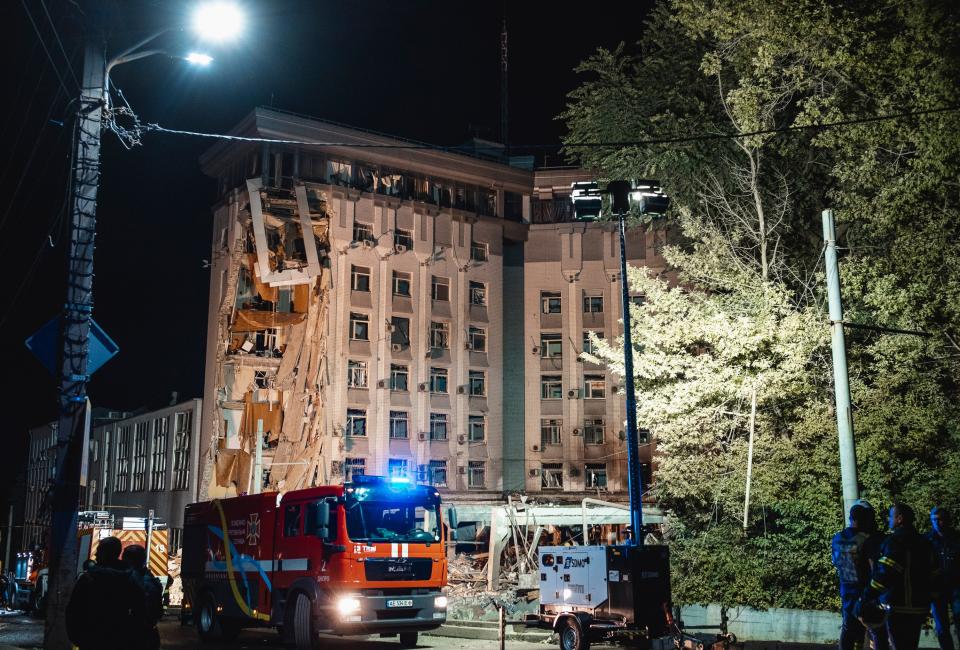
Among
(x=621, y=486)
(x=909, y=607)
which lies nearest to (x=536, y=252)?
(x=621, y=486)

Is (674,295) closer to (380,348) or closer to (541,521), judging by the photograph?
(541,521)

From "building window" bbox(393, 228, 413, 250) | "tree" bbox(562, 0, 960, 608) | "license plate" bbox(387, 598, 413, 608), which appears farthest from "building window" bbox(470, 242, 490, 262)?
"license plate" bbox(387, 598, 413, 608)

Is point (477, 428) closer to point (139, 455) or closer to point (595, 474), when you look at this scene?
point (595, 474)

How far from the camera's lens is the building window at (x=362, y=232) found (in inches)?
2016

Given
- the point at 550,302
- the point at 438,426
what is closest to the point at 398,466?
the point at 438,426

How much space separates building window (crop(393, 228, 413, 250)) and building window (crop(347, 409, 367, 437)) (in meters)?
9.83

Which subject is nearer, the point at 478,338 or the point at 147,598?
the point at 147,598

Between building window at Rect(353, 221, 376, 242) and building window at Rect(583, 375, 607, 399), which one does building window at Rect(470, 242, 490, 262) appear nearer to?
building window at Rect(353, 221, 376, 242)

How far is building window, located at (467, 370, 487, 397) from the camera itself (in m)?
53.9

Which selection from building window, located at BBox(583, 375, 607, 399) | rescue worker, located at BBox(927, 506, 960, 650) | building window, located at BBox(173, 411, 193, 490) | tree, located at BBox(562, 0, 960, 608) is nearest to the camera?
rescue worker, located at BBox(927, 506, 960, 650)

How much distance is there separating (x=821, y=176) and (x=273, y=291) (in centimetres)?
2738

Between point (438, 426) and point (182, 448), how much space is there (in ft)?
55.2

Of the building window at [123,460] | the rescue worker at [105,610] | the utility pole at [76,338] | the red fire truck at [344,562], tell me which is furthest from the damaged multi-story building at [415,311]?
the rescue worker at [105,610]

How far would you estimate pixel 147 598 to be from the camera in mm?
7617
